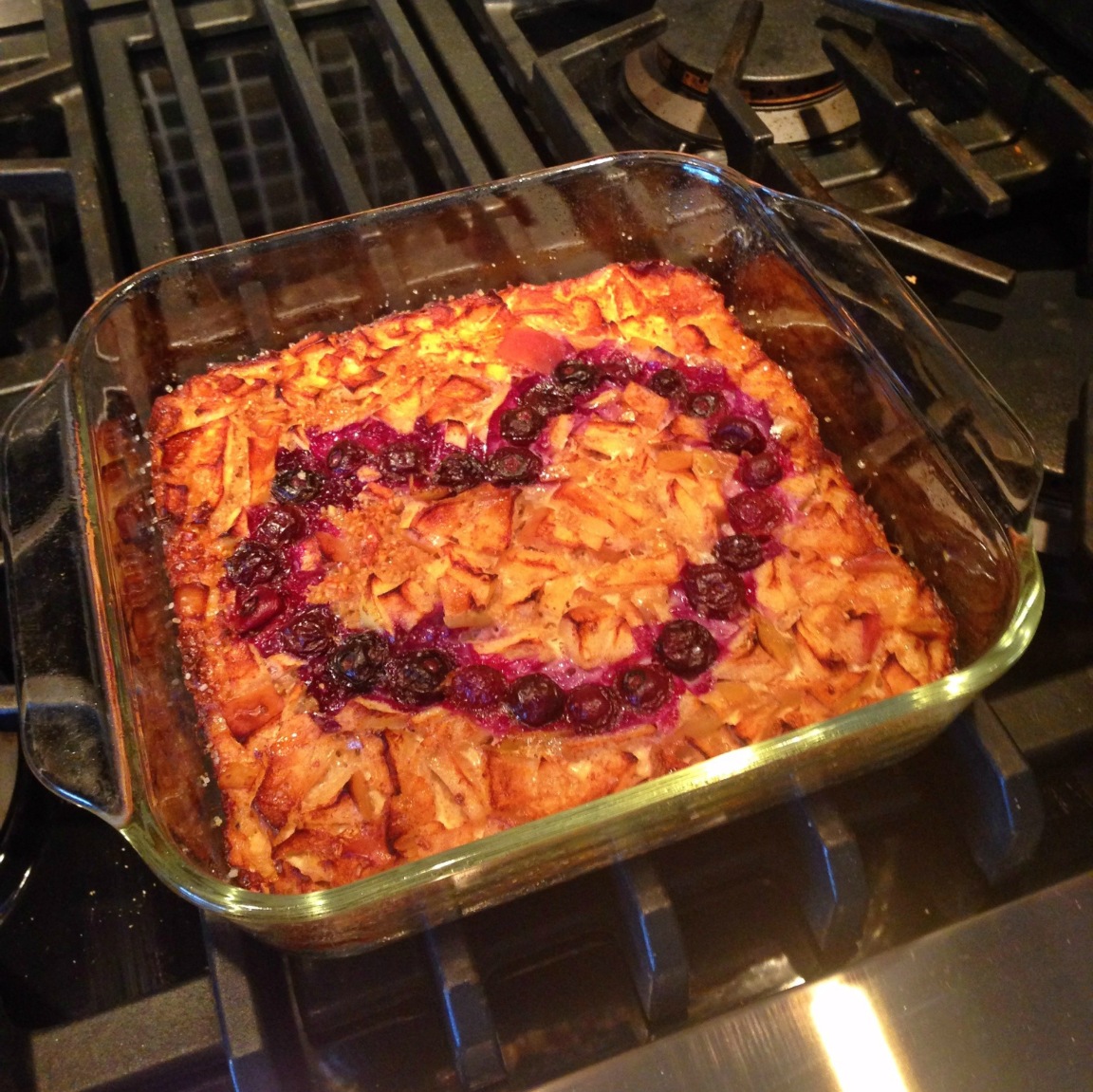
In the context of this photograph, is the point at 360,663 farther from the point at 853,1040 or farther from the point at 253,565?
the point at 853,1040

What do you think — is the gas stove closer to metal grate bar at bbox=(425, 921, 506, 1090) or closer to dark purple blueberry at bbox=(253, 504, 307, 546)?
metal grate bar at bbox=(425, 921, 506, 1090)

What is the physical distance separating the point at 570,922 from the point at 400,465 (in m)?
0.52

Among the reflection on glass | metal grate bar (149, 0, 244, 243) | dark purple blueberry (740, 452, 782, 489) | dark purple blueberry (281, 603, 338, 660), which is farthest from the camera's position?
metal grate bar (149, 0, 244, 243)

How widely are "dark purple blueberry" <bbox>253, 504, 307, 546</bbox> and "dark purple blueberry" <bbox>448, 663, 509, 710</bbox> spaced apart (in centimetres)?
26

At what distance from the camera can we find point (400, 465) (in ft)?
3.79

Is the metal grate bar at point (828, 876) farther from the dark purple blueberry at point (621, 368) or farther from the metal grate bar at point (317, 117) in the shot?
the metal grate bar at point (317, 117)

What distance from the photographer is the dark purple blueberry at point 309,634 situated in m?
1.03

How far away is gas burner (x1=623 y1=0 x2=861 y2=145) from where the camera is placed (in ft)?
4.68

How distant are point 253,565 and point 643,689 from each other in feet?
1.41

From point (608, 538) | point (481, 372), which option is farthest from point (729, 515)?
point (481, 372)

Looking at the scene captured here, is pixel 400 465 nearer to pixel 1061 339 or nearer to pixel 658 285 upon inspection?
pixel 658 285

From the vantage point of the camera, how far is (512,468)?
1148 millimetres

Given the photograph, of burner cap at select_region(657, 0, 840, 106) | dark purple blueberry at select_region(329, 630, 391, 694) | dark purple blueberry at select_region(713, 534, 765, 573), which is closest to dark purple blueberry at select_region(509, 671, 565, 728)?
dark purple blueberry at select_region(329, 630, 391, 694)

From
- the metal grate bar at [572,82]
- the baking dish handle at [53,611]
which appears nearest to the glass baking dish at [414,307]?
the baking dish handle at [53,611]
